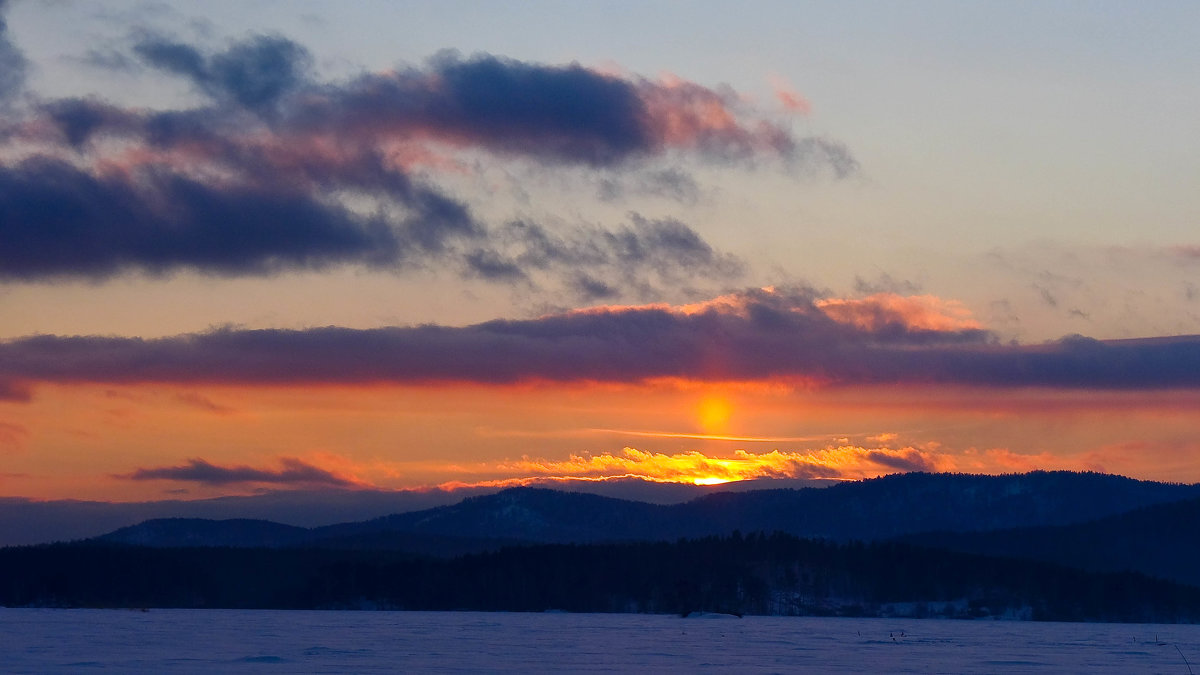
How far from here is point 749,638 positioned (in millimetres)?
170250

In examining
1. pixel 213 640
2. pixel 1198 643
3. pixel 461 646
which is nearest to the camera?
pixel 461 646

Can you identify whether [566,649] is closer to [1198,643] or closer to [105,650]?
[105,650]

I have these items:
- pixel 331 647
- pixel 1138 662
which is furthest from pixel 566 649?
pixel 1138 662

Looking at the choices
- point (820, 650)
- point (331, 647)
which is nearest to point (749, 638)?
point (820, 650)

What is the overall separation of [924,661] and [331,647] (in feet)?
176

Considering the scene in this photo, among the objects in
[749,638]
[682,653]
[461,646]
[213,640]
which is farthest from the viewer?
[749,638]

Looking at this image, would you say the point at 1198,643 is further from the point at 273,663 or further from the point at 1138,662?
the point at 273,663

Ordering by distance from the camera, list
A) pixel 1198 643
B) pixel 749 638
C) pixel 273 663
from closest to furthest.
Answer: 1. pixel 273 663
2. pixel 749 638
3. pixel 1198 643

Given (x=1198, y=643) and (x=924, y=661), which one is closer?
(x=924, y=661)

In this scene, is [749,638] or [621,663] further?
[749,638]

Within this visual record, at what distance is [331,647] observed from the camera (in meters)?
137

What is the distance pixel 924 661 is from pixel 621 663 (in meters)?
27.8

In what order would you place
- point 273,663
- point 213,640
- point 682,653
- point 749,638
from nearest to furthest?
point 273,663
point 682,653
point 213,640
point 749,638

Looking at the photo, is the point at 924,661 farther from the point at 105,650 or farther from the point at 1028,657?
the point at 105,650
